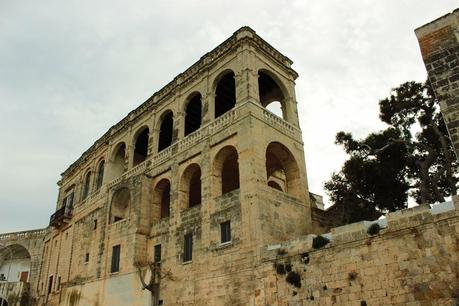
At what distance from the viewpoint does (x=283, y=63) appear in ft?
69.5

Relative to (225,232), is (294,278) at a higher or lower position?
lower

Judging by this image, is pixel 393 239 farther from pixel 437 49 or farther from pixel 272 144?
pixel 272 144

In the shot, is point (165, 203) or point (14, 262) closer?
point (165, 203)

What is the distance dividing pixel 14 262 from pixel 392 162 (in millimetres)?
38693

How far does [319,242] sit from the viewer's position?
12.9 metres

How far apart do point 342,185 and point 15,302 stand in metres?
30.0

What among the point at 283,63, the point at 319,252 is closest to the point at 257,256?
the point at 319,252

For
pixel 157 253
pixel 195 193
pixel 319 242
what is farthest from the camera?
pixel 195 193

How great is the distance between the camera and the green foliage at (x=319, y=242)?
1277cm

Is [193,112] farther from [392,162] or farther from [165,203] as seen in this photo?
[392,162]

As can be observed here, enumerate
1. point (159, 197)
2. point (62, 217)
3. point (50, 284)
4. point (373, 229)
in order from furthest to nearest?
point (62, 217) → point (50, 284) → point (159, 197) → point (373, 229)

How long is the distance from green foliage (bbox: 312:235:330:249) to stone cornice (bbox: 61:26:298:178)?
34.6 feet

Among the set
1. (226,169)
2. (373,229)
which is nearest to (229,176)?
(226,169)

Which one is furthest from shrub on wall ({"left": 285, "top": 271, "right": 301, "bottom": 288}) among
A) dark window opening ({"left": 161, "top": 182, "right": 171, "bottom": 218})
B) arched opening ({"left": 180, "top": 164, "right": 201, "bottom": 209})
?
dark window opening ({"left": 161, "top": 182, "right": 171, "bottom": 218})
